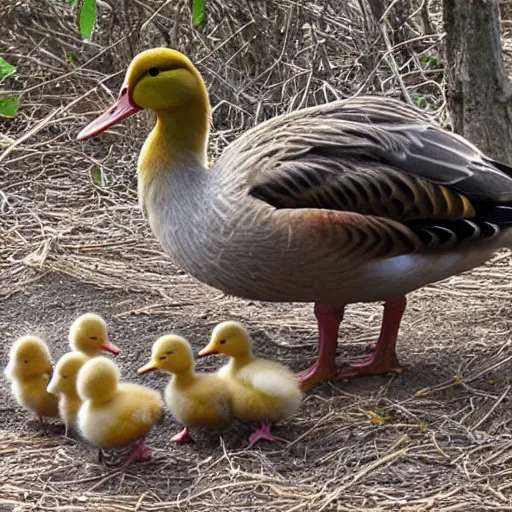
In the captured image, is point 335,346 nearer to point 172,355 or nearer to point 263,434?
point 263,434

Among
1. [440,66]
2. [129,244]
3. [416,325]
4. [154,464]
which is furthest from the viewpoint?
[440,66]

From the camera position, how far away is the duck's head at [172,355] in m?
3.75

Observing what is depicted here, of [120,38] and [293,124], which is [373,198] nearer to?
[293,124]

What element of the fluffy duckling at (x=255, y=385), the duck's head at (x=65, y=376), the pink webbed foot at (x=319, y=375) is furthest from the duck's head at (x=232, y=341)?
the duck's head at (x=65, y=376)

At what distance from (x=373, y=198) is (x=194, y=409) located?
1.03 metres

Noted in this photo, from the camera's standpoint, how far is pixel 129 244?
18.7 ft

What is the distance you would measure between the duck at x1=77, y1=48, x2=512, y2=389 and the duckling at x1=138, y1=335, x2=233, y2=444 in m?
0.39

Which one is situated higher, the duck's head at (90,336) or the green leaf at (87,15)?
the green leaf at (87,15)

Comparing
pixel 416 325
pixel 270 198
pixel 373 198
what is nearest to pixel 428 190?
pixel 373 198

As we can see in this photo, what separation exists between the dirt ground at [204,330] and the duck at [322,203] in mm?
384

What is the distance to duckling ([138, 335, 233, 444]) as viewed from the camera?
3.76 m

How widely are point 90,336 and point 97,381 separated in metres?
0.50

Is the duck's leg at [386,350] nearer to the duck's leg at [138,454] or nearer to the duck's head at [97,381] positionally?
the duck's leg at [138,454]

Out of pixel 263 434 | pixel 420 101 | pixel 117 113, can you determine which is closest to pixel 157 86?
pixel 117 113
